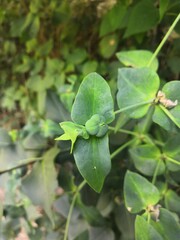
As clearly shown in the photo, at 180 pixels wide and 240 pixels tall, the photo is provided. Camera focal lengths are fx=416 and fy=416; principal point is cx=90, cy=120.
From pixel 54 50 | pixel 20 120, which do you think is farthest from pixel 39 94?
pixel 20 120

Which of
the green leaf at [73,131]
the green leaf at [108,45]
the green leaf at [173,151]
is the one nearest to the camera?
the green leaf at [73,131]

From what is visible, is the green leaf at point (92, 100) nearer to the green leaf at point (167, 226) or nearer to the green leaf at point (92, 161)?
the green leaf at point (92, 161)

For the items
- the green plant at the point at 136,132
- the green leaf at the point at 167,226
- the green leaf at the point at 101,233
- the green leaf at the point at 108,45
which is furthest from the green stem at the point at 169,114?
the green leaf at the point at 108,45

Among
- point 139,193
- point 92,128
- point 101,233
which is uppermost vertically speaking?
point 92,128

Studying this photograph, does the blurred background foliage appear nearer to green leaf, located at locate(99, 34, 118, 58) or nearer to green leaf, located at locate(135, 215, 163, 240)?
green leaf, located at locate(99, 34, 118, 58)

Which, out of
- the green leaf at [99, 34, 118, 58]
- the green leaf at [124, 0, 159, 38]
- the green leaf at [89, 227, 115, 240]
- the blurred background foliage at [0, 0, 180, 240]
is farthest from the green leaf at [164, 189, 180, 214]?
the green leaf at [99, 34, 118, 58]

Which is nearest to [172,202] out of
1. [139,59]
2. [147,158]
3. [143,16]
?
[147,158]

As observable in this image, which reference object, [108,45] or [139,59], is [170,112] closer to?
[139,59]
